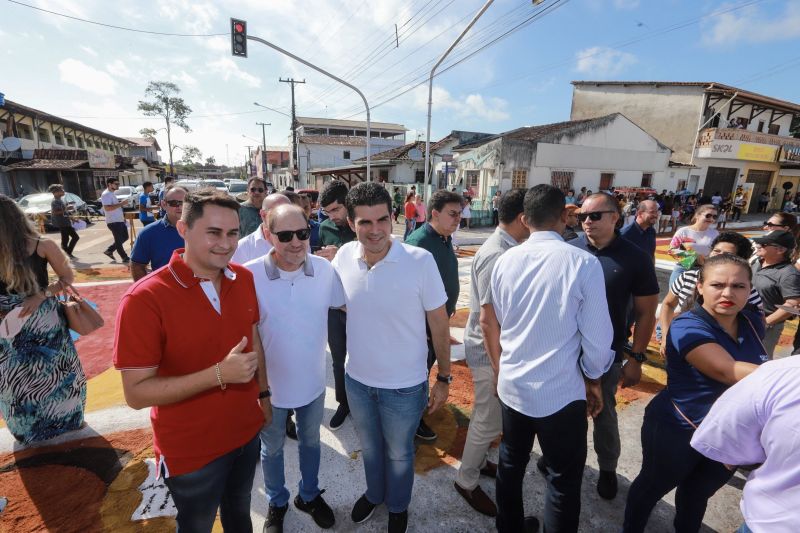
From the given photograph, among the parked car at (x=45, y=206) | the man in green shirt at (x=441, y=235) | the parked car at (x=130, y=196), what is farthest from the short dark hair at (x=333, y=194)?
the parked car at (x=130, y=196)

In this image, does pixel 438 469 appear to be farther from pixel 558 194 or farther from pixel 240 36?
pixel 240 36

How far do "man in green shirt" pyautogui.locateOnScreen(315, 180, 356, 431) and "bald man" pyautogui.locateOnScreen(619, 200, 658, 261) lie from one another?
126 inches

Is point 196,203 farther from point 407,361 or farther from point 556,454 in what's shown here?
point 556,454

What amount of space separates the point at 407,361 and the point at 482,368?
72 centimetres

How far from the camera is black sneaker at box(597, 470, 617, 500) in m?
2.65

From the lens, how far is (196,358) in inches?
64.4

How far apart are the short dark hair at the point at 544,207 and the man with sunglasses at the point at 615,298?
1.91ft

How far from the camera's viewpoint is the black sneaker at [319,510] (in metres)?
2.37

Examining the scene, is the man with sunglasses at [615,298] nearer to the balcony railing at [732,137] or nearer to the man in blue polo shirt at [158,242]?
the man in blue polo shirt at [158,242]

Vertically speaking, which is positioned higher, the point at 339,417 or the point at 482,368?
the point at 482,368

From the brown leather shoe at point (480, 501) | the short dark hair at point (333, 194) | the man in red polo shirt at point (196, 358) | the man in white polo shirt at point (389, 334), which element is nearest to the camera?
the man in red polo shirt at point (196, 358)

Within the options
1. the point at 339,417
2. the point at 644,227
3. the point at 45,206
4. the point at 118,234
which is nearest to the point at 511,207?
the point at 339,417

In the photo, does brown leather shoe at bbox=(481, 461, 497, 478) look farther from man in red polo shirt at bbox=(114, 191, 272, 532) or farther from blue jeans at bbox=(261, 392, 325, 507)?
man in red polo shirt at bbox=(114, 191, 272, 532)

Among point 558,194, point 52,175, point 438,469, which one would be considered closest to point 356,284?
point 558,194
